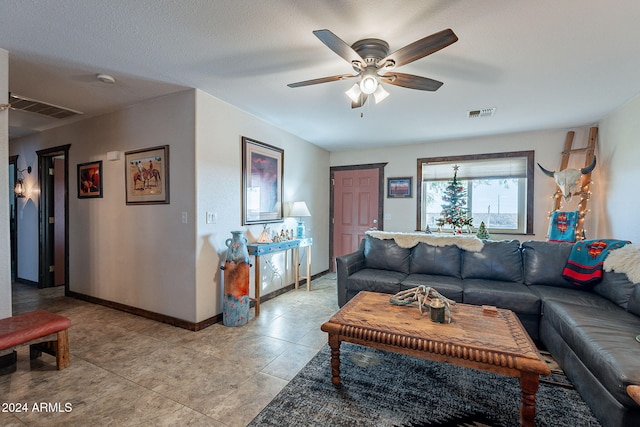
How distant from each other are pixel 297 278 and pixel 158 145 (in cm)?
267

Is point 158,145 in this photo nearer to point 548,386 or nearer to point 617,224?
point 548,386

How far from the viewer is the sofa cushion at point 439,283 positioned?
2895 millimetres

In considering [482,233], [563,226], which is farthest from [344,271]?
[563,226]

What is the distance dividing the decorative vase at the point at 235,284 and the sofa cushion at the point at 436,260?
1982mm

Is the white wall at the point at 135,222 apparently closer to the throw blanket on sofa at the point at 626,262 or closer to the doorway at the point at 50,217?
the doorway at the point at 50,217

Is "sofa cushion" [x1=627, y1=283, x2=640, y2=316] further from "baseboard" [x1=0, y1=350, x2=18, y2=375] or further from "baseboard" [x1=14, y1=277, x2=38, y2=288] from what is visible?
"baseboard" [x1=14, y1=277, x2=38, y2=288]

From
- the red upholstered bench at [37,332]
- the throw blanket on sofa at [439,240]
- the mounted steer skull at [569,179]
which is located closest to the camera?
the red upholstered bench at [37,332]

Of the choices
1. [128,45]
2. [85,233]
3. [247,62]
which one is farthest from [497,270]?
[85,233]

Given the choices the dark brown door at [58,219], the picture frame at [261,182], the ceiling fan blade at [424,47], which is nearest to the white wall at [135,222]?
the dark brown door at [58,219]

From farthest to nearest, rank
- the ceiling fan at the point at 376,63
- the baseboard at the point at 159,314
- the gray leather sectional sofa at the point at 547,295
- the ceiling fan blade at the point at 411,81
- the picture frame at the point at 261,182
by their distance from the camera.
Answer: the picture frame at the point at 261,182
the baseboard at the point at 159,314
the ceiling fan blade at the point at 411,81
the ceiling fan at the point at 376,63
the gray leather sectional sofa at the point at 547,295

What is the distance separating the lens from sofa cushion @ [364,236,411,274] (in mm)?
3602

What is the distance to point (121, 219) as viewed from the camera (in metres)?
3.57

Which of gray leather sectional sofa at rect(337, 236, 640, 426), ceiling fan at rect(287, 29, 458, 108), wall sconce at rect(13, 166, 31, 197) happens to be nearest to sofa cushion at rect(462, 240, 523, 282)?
gray leather sectional sofa at rect(337, 236, 640, 426)

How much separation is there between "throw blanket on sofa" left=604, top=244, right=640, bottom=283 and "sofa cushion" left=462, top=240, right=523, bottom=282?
0.72 meters
